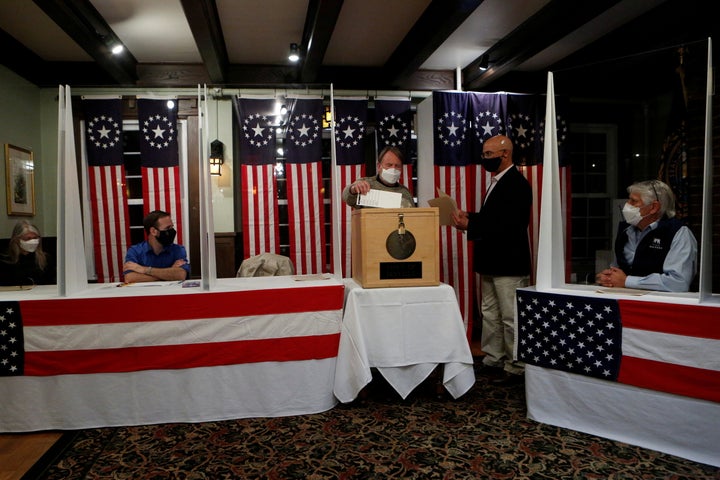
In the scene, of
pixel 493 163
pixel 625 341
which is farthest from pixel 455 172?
pixel 625 341

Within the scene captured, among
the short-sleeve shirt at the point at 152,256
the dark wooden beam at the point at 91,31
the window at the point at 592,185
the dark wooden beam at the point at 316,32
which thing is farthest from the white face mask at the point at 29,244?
the window at the point at 592,185

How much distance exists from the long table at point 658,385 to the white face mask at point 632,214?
1.75ft

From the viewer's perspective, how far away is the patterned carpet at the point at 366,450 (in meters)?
2.16

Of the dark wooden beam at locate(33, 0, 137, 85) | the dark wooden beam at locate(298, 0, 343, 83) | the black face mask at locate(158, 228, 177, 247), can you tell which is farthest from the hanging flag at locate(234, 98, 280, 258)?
the black face mask at locate(158, 228, 177, 247)

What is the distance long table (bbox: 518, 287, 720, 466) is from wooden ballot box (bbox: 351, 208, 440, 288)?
0.77 m

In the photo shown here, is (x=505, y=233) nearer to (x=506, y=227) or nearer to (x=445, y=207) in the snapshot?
(x=506, y=227)

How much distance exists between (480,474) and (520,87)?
4.51 metres

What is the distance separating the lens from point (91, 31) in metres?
3.82

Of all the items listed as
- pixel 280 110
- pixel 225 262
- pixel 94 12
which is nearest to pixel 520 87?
pixel 280 110

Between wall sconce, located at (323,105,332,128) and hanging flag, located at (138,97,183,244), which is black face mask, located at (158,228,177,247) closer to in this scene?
hanging flag, located at (138,97,183,244)

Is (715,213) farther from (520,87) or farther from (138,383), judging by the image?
(138,383)

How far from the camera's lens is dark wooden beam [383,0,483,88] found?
11.2ft

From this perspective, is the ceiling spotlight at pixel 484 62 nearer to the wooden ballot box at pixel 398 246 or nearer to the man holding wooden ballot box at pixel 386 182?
the man holding wooden ballot box at pixel 386 182

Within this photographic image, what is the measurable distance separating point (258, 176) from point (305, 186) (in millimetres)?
515
